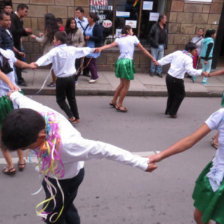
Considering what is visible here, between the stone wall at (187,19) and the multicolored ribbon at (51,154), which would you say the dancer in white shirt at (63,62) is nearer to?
the multicolored ribbon at (51,154)

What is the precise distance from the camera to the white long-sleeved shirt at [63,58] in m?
4.51

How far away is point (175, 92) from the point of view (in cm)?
558

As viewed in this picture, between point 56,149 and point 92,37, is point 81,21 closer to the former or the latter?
point 92,37

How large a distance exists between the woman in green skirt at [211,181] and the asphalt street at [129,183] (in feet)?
3.10

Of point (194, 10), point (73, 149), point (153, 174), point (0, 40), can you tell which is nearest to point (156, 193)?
point (153, 174)

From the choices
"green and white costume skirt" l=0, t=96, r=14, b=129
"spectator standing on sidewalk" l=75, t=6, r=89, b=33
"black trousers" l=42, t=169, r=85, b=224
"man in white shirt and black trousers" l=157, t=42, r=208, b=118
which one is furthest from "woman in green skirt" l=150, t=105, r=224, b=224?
"spectator standing on sidewalk" l=75, t=6, r=89, b=33

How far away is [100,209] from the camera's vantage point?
10.2 ft

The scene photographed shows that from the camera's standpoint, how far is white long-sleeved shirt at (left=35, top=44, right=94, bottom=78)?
14.8 feet

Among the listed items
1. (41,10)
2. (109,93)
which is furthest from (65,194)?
(41,10)

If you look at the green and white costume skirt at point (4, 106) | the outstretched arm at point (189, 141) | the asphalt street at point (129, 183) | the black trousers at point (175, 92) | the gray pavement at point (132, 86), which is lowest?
the asphalt street at point (129, 183)

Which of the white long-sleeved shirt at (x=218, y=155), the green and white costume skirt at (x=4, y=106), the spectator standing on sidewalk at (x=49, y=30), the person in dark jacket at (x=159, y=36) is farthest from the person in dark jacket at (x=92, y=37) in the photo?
the white long-sleeved shirt at (x=218, y=155)

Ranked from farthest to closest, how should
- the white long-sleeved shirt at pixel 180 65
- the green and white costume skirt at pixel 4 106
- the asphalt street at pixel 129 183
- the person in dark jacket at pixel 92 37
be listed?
the person in dark jacket at pixel 92 37, the white long-sleeved shirt at pixel 180 65, the green and white costume skirt at pixel 4 106, the asphalt street at pixel 129 183

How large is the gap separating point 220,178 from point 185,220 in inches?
45.4

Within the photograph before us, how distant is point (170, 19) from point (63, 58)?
4862mm
